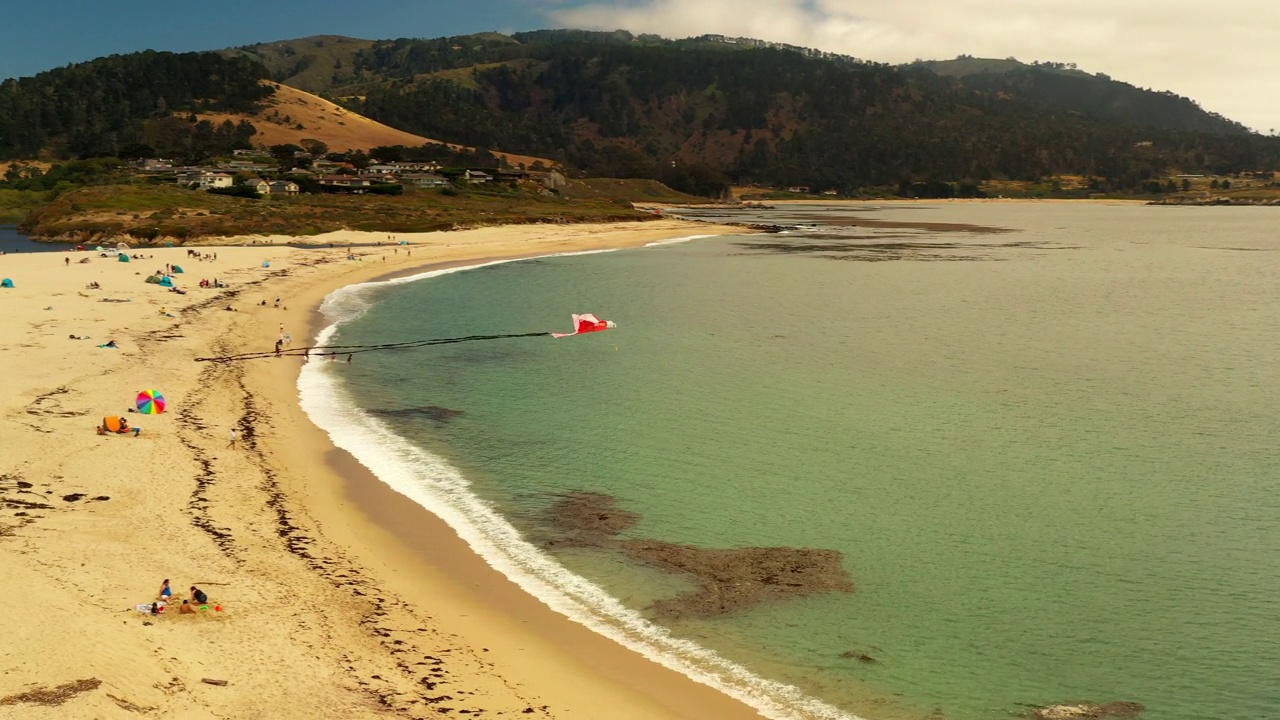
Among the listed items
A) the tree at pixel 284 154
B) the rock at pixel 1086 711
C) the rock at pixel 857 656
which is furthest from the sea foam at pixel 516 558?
the tree at pixel 284 154

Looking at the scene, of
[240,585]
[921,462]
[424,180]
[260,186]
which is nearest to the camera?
[240,585]

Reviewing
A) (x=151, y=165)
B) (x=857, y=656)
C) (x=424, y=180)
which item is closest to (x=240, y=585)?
(x=857, y=656)

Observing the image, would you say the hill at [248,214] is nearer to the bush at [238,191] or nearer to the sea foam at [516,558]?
the bush at [238,191]

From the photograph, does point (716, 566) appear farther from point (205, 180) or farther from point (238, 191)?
point (205, 180)

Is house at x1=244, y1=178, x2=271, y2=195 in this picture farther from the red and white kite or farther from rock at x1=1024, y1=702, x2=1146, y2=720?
rock at x1=1024, y1=702, x2=1146, y2=720

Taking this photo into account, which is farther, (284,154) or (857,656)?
(284,154)

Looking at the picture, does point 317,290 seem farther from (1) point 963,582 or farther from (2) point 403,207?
(2) point 403,207

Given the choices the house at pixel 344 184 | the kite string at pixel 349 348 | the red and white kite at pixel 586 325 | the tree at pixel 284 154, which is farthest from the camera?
the tree at pixel 284 154
